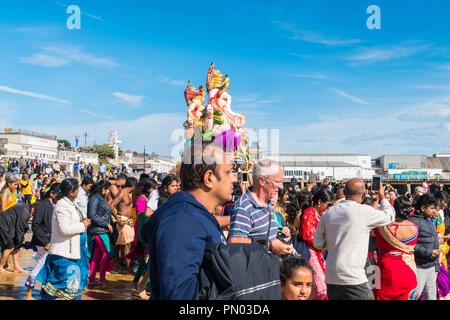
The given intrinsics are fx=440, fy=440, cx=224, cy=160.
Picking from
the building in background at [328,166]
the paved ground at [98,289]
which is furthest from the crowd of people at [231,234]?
the building in background at [328,166]

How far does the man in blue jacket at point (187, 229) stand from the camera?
5.70 feet

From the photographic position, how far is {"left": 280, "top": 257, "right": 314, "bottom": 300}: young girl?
10.6ft

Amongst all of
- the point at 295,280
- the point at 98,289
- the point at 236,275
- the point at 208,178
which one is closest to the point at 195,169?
the point at 208,178

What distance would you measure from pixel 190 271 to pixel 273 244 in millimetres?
2051

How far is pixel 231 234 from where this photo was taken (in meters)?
3.71

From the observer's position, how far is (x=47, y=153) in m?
78.2

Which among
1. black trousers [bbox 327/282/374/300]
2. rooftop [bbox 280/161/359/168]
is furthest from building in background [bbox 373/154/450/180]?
black trousers [bbox 327/282/374/300]

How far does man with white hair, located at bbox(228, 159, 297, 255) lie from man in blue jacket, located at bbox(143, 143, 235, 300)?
1.56 meters

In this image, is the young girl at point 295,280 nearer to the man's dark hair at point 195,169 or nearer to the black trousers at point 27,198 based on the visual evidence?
the man's dark hair at point 195,169

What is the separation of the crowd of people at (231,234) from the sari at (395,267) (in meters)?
0.01

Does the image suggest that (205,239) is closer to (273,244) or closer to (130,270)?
(273,244)

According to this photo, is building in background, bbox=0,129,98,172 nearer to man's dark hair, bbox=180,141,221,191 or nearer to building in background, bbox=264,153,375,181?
building in background, bbox=264,153,375,181
